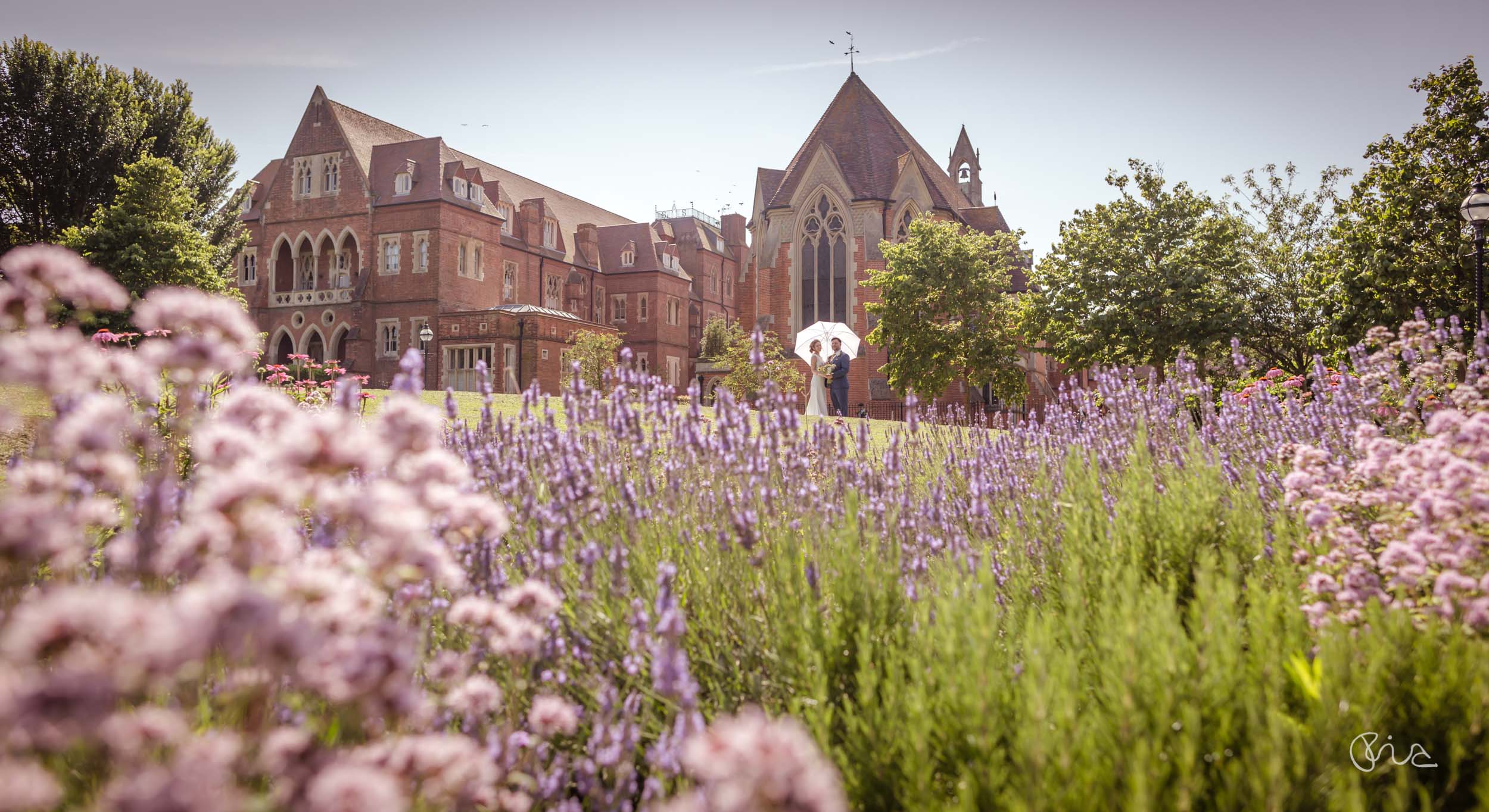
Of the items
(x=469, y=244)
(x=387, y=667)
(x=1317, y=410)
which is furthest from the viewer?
(x=469, y=244)

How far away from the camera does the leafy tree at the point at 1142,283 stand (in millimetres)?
26734

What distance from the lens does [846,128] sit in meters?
44.2

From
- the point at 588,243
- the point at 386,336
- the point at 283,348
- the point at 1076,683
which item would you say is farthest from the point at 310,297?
the point at 1076,683

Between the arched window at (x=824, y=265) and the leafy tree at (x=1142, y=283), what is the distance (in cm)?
1230

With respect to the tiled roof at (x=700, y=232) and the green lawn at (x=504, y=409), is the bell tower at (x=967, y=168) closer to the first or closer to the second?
the tiled roof at (x=700, y=232)

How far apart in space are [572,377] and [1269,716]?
130 inches

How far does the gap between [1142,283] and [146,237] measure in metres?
32.3

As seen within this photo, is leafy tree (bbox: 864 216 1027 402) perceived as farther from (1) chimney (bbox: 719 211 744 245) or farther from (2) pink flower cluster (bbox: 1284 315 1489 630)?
(1) chimney (bbox: 719 211 744 245)

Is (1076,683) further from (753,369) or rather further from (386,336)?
(386,336)

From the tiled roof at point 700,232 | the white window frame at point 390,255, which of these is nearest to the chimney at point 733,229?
the tiled roof at point 700,232

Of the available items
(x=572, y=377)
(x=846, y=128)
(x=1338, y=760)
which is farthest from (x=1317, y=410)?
(x=846, y=128)

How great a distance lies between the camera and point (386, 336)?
41.4 meters

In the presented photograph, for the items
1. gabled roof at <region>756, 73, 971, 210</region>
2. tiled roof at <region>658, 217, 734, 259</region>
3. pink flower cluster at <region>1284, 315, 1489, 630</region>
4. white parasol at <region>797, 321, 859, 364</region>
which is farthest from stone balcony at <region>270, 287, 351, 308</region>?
pink flower cluster at <region>1284, 315, 1489, 630</region>

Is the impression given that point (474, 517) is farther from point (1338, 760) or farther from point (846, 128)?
point (846, 128)
